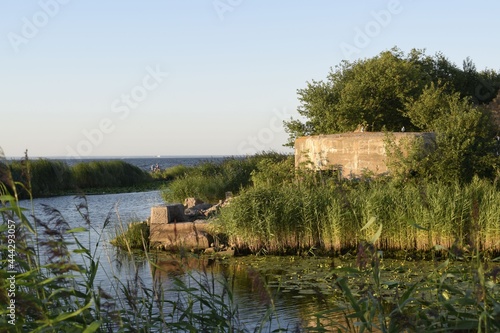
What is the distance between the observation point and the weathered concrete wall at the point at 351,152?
58.0ft

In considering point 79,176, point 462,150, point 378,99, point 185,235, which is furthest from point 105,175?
point 462,150

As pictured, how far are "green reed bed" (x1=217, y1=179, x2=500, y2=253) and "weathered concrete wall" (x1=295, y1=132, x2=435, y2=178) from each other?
3925 millimetres

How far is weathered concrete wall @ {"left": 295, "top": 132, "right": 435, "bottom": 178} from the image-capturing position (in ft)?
58.0

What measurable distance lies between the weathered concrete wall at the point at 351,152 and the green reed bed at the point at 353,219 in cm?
392

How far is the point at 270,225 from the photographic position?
13.0 metres

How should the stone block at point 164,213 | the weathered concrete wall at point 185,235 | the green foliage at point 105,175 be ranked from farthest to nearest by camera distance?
the green foliage at point 105,175, the stone block at point 164,213, the weathered concrete wall at point 185,235

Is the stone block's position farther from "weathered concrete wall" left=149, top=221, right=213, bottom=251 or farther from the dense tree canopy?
the dense tree canopy

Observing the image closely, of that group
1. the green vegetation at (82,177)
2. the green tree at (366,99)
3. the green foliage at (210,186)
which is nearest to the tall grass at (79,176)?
the green vegetation at (82,177)

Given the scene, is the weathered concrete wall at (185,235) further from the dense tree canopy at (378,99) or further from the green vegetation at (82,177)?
the green vegetation at (82,177)

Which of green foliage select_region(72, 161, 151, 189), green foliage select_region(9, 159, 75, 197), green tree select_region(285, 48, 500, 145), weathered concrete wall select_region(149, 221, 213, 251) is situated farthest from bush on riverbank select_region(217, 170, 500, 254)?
green foliage select_region(72, 161, 151, 189)

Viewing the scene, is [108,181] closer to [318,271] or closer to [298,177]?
[298,177]

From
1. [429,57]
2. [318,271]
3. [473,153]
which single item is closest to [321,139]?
[473,153]

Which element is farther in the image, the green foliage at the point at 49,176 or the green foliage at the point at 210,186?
the green foliage at the point at 49,176

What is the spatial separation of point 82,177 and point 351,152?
778 inches
